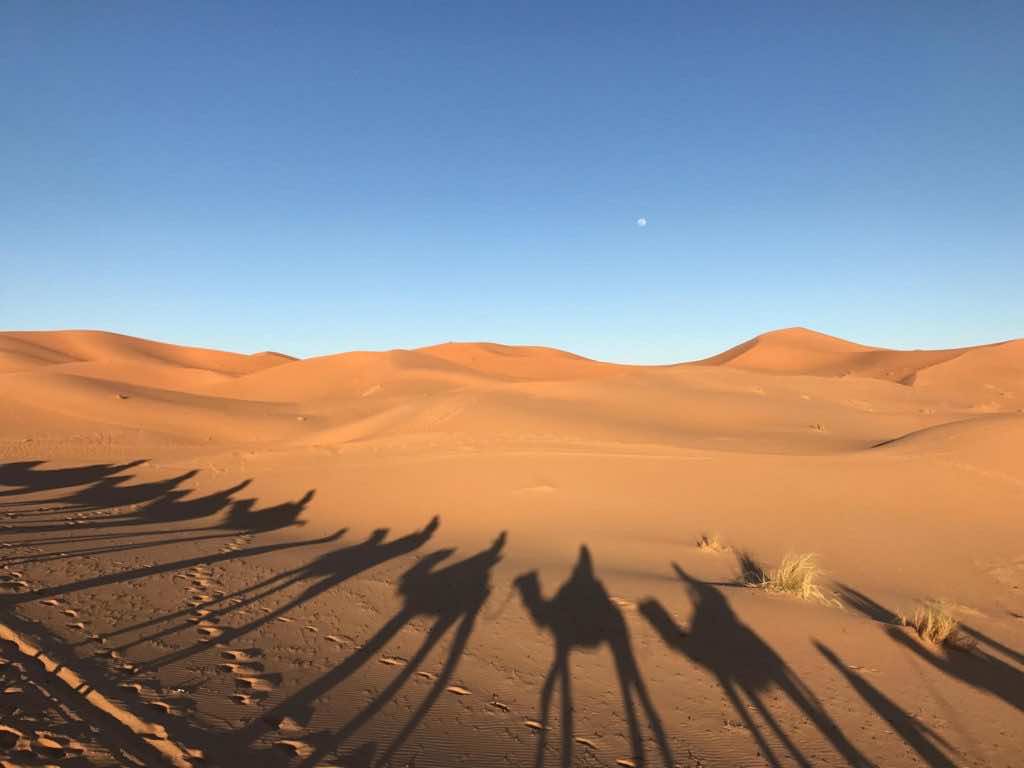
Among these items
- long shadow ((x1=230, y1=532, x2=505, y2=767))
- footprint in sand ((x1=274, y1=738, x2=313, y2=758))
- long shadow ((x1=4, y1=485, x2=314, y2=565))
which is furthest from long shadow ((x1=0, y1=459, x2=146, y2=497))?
footprint in sand ((x1=274, y1=738, x2=313, y2=758))

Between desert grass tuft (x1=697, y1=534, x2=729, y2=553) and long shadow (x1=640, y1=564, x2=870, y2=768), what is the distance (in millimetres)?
2104

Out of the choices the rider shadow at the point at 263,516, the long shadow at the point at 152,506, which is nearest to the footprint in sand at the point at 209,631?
the long shadow at the point at 152,506

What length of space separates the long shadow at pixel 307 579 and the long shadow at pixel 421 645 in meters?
0.78

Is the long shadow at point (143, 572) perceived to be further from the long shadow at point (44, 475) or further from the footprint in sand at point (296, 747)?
the long shadow at point (44, 475)

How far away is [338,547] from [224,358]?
309 feet

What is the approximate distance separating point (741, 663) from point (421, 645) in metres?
2.90

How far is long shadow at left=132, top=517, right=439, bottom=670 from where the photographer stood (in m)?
5.34

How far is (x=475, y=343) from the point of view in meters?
105

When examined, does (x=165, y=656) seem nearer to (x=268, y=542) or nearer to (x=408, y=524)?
(x=268, y=542)

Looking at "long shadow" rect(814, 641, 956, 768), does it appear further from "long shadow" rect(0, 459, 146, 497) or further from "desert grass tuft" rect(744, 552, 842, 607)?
"long shadow" rect(0, 459, 146, 497)

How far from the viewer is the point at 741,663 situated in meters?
5.56

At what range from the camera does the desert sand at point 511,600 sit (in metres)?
4.12

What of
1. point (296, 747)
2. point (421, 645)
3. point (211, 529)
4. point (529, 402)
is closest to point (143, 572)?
point (211, 529)

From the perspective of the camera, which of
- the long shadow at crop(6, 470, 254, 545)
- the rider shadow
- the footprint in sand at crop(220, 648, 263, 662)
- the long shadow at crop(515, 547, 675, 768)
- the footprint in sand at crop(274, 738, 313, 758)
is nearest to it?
the footprint in sand at crop(274, 738, 313, 758)
